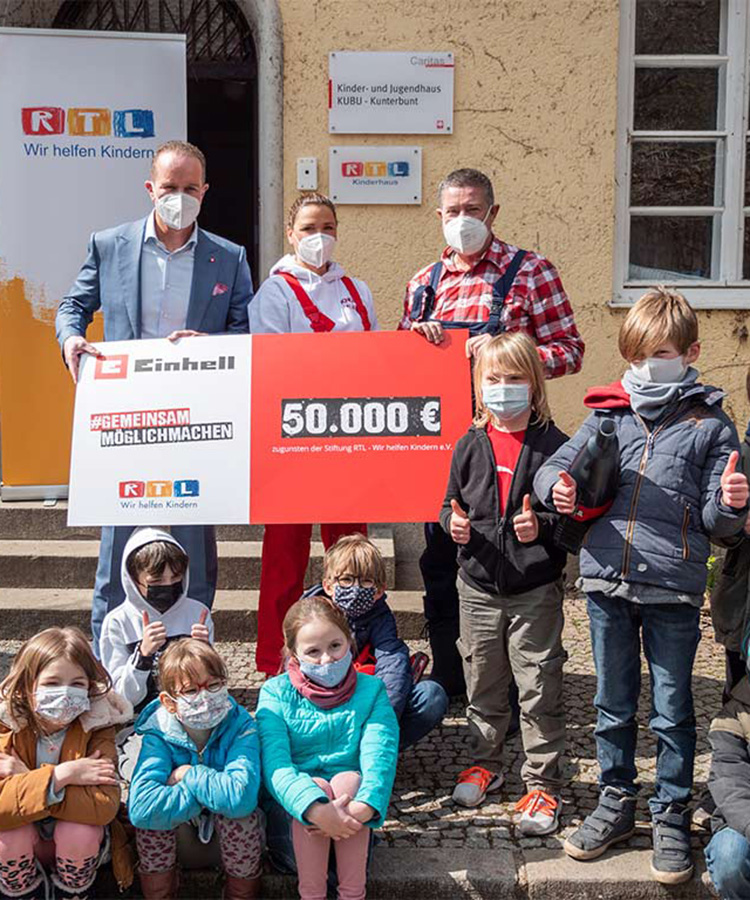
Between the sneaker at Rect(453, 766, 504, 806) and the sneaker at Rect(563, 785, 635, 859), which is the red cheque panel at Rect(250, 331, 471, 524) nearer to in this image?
the sneaker at Rect(453, 766, 504, 806)

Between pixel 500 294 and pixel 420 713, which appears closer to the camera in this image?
pixel 420 713

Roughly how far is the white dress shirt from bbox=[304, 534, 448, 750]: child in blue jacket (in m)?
1.26

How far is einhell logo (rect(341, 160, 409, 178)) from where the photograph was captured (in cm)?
609

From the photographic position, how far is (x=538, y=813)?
3.44 meters

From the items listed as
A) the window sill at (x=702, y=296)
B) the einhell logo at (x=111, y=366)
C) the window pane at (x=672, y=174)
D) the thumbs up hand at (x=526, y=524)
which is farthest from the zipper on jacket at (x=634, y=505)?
the window pane at (x=672, y=174)

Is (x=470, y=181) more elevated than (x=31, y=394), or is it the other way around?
(x=470, y=181)

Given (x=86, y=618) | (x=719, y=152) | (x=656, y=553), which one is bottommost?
(x=86, y=618)

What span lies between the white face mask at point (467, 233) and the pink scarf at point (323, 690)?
1732 millimetres

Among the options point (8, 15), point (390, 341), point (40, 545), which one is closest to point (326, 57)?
point (8, 15)

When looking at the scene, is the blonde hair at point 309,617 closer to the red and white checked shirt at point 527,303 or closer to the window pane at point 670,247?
the red and white checked shirt at point 527,303

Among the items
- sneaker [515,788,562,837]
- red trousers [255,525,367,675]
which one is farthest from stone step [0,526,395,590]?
sneaker [515,788,562,837]

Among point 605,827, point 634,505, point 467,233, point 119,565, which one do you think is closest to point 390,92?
point 467,233

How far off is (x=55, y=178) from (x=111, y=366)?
2.39 metres

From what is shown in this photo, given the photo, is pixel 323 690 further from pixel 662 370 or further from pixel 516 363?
pixel 662 370
